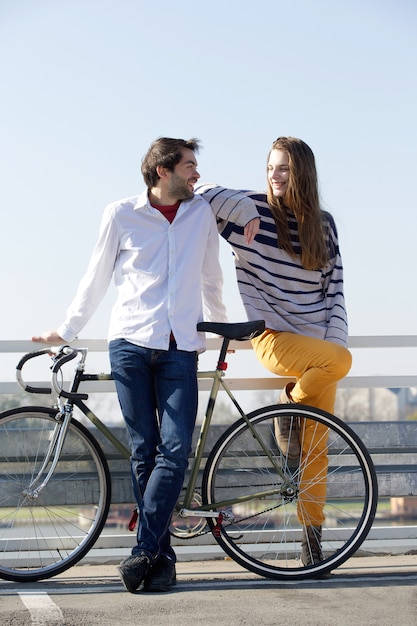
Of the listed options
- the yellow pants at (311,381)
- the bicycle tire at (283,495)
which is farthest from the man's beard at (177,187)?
the bicycle tire at (283,495)

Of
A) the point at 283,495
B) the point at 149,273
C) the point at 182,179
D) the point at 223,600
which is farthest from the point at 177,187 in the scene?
the point at 223,600

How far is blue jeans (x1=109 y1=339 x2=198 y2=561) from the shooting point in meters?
4.65

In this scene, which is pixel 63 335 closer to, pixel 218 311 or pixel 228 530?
pixel 218 311

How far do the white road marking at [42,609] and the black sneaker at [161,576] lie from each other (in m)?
0.44

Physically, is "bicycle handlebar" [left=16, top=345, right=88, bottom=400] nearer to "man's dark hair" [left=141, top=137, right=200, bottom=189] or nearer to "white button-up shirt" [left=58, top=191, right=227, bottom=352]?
"white button-up shirt" [left=58, top=191, right=227, bottom=352]

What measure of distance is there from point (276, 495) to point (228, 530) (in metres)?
0.29

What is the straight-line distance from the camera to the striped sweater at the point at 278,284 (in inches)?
205

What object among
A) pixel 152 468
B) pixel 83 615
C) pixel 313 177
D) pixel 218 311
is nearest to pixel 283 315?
pixel 218 311

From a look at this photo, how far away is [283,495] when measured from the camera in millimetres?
5051

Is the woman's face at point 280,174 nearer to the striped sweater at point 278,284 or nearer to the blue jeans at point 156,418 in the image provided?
the striped sweater at point 278,284

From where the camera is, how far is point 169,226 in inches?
192

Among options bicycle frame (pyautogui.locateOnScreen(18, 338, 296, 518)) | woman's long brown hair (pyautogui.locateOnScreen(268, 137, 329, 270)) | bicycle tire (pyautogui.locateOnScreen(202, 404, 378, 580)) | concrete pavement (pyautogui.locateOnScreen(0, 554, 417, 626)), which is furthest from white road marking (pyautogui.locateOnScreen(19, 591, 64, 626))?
woman's long brown hair (pyautogui.locateOnScreen(268, 137, 329, 270))

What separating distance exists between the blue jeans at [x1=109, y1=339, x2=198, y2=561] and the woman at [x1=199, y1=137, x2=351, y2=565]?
56cm

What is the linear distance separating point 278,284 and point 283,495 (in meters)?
1.05
